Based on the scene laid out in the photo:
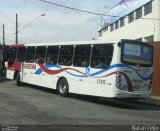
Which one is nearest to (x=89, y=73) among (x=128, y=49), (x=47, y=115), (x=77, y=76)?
(x=77, y=76)

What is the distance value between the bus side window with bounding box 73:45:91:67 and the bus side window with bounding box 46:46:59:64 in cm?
201

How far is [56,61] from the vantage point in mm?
22016

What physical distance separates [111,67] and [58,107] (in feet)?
10.5

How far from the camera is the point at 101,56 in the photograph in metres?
18.5

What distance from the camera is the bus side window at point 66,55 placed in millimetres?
20734

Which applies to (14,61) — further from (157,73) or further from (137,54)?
(137,54)

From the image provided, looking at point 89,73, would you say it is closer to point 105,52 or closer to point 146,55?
point 105,52

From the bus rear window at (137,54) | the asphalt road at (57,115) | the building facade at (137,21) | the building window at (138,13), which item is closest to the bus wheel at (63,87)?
the asphalt road at (57,115)

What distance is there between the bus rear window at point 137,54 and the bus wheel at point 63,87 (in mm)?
4200

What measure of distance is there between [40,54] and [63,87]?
3404 mm

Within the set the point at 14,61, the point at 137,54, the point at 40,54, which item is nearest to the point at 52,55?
the point at 40,54

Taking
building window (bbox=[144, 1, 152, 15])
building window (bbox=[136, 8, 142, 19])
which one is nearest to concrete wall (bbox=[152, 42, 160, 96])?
building window (bbox=[144, 1, 152, 15])

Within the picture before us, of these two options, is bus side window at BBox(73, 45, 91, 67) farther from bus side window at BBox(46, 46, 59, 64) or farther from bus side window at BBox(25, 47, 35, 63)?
bus side window at BBox(25, 47, 35, 63)

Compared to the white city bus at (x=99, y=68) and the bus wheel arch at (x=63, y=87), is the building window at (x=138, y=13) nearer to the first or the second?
the white city bus at (x=99, y=68)
